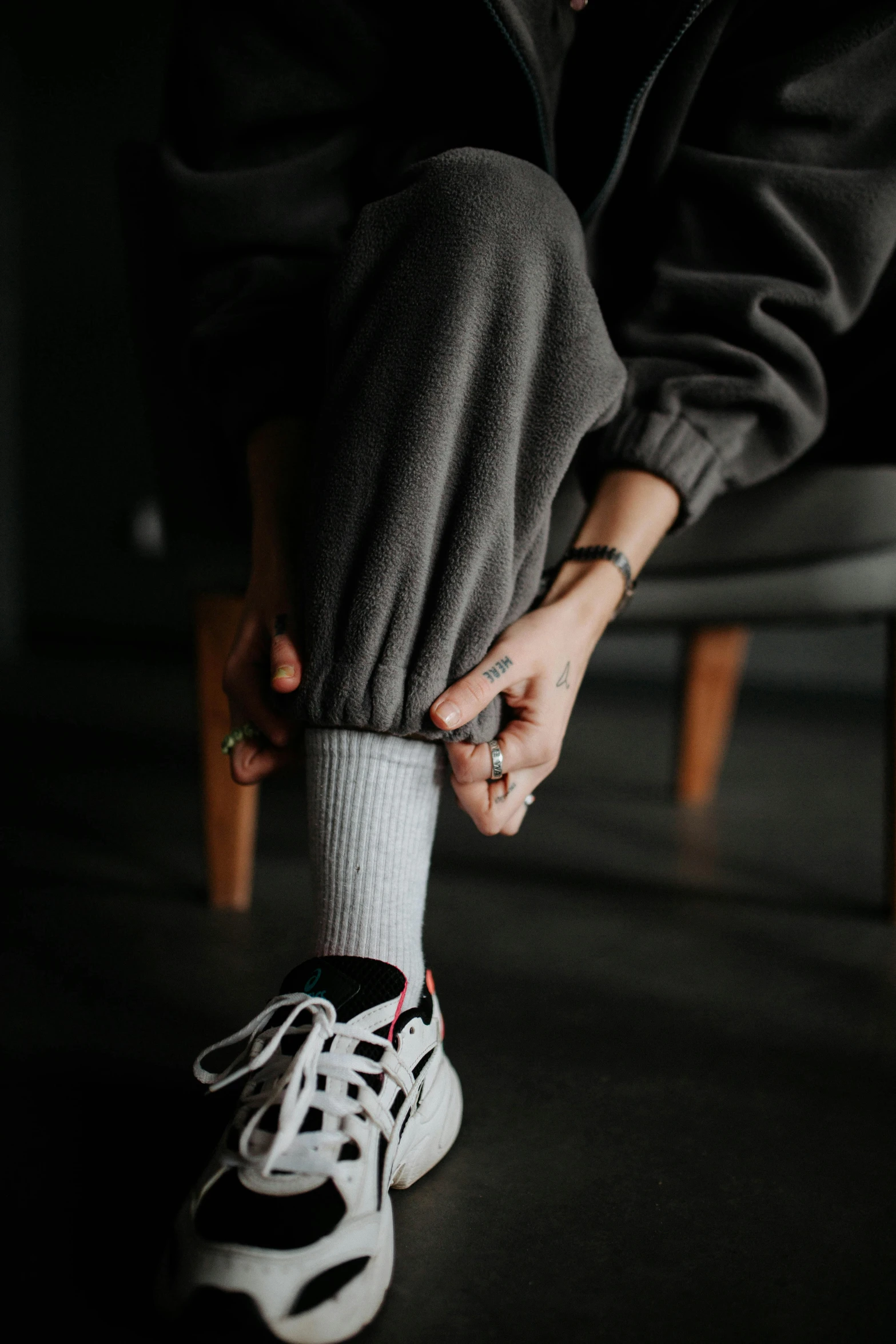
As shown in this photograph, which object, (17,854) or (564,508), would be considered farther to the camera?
(17,854)

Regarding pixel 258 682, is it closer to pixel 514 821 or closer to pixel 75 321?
pixel 514 821

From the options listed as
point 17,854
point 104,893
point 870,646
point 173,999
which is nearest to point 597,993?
point 173,999

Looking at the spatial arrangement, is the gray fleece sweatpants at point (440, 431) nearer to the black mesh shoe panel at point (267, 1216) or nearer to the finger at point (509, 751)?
the finger at point (509, 751)

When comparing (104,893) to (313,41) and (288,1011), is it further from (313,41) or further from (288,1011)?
(313,41)

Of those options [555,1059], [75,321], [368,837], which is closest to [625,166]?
[368,837]

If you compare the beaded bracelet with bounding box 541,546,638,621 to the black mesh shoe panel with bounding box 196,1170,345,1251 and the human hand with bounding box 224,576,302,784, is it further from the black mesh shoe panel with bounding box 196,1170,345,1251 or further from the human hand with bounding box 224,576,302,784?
the black mesh shoe panel with bounding box 196,1170,345,1251

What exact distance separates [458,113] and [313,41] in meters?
0.10

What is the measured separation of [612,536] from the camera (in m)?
0.58

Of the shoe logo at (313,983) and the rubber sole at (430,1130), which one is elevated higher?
the shoe logo at (313,983)

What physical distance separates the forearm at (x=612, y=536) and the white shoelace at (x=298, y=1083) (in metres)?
0.25

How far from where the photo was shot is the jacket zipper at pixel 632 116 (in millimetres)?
554

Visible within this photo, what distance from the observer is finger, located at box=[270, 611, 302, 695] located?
49 centimetres

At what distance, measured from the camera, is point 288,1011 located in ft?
1.53

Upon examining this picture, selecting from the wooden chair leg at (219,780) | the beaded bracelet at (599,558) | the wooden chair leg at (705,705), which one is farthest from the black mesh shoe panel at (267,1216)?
the wooden chair leg at (705,705)
